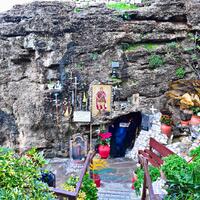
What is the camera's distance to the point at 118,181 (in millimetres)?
9078

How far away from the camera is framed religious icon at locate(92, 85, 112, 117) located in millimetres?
10453

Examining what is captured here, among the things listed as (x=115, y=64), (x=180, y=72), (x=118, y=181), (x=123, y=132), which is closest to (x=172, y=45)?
(x=180, y=72)

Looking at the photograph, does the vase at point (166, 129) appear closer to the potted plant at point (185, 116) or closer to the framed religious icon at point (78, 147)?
the potted plant at point (185, 116)

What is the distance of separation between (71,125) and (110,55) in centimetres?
292

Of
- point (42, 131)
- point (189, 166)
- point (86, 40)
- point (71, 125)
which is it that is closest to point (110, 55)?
point (86, 40)

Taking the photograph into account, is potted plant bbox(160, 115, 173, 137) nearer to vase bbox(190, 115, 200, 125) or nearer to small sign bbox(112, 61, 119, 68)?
vase bbox(190, 115, 200, 125)

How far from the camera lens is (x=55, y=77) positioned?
1036 cm

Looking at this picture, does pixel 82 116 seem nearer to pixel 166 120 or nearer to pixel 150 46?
pixel 166 120

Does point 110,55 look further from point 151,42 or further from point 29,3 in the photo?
point 29,3

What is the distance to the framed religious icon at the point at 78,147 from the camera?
34.2 ft

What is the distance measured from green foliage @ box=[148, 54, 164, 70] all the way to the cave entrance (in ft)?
6.61

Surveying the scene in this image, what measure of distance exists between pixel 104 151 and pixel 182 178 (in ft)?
21.7

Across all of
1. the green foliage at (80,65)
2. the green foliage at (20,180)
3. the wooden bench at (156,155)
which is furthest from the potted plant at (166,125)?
the green foliage at (20,180)

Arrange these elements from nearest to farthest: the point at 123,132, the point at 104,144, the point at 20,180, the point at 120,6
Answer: the point at 20,180, the point at 104,144, the point at 120,6, the point at 123,132
